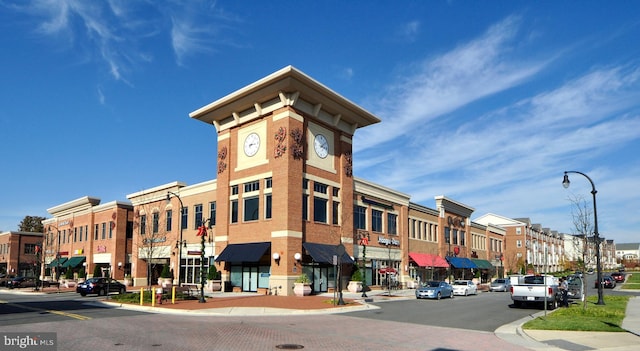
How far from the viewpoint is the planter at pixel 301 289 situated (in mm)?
37188

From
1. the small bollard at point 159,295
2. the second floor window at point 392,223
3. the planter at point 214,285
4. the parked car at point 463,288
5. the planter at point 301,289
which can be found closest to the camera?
the small bollard at point 159,295

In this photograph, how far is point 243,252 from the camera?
40625mm

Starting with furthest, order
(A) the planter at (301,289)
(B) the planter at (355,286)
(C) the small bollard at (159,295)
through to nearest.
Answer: (B) the planter at (355,286) → (A) the planter at (301,289) → (C) the small bollard at (159,295)

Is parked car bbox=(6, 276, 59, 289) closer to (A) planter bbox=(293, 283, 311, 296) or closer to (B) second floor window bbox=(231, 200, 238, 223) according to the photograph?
(B) second floor window bbox=(231, 200, 238, 223)

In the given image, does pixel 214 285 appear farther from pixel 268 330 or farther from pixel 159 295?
pixel 268 330

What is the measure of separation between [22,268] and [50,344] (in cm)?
9470

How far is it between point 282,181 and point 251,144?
20.5ft

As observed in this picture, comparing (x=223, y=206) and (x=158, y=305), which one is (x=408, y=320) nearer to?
(x=158, y=305)

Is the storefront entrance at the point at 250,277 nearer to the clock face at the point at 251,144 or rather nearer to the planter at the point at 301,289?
the planter at the point at 301,289

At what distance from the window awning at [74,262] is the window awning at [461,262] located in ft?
159

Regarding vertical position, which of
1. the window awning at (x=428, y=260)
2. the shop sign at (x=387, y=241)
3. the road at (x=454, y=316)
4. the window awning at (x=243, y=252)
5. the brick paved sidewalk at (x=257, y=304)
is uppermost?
the shop sign at (x=387, y=241)

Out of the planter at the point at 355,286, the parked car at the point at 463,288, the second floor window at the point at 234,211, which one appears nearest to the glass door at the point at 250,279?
the second floor window at the point at 234,211

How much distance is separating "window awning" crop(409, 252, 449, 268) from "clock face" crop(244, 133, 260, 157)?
23562 millimetres

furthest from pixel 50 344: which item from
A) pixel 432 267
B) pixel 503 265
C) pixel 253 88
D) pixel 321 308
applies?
pixel 503 265
